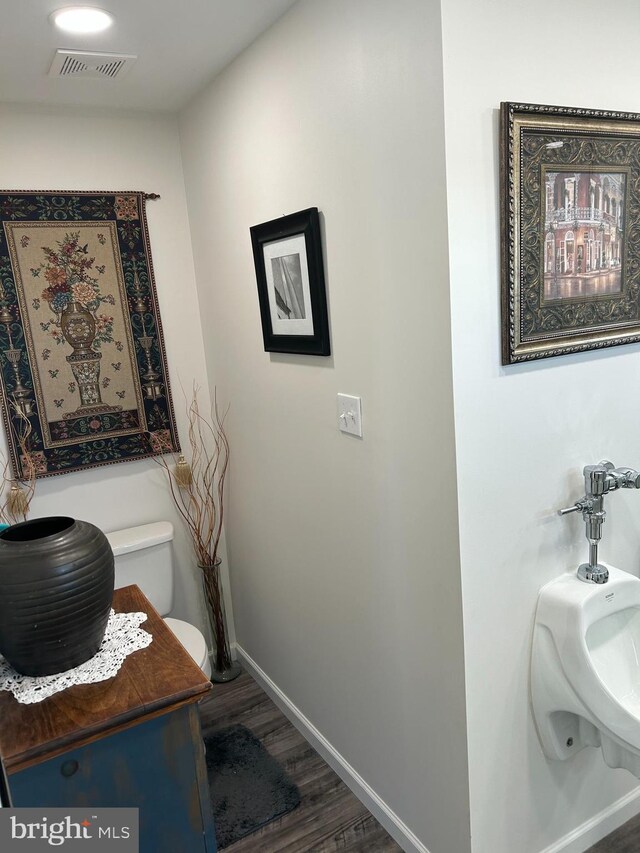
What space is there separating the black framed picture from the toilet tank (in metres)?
0.90

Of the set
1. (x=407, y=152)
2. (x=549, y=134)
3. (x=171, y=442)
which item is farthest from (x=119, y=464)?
(x=549, y=134)

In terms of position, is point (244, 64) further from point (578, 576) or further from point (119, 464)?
point (578, 576)

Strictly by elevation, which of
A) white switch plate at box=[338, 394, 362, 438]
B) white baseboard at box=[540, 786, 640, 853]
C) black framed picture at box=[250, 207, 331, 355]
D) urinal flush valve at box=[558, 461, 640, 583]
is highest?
black framed picture at box=[250, 207, 331, 355]

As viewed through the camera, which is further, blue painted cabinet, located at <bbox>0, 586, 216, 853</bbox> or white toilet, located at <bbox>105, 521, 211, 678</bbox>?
white toilet, located at <bbox>105, 521, 211, 678</bbox>

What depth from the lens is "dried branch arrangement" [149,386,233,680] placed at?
2.70m

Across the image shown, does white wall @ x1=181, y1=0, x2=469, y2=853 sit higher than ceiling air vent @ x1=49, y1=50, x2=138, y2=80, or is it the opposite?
ceiling air vent @ x1=49, y1=50, x2=138, y2=80

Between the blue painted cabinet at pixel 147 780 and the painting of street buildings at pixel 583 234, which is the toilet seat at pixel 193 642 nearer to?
the blue painted cabinet at pixel 147 780

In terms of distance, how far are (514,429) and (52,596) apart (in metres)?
1.06

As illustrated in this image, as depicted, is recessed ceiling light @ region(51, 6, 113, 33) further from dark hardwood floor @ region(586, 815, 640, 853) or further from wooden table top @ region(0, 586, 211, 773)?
dark hardwood floor @ region(586, 815, 640, 853)

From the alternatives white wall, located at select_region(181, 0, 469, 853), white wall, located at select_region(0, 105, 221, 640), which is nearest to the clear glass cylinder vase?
white wall, located at select_region(0, 105, 221, 640)

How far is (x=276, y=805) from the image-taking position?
211 centimetres

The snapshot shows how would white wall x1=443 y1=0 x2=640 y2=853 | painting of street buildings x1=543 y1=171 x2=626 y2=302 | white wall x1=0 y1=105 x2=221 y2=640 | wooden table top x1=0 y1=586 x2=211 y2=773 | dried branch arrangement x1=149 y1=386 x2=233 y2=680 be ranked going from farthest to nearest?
dried branch arrangement x1=149 y1=386 x2=233 y2=680 → white wall x1=0 y1=105 x2=221 y2=640 → painting of street buildings x1=543 y1=171 x2=626 y2=302 → white wall x1=443 y1=0 x2=640 y2=853 → wooden table top x1=0 y1=586 x2=211 y2=773

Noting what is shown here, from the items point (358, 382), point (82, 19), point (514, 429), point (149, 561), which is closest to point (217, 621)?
point (149, 561)

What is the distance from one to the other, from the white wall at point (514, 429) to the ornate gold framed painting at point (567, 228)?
1.5 inches
